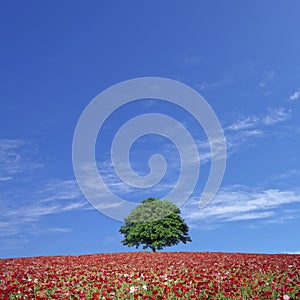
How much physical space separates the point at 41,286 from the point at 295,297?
292 inches

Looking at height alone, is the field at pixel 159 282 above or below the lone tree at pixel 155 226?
below

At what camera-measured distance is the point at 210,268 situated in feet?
48.1

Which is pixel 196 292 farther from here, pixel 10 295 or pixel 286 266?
pixel 286 266

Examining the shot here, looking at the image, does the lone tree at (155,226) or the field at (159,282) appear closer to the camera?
the field at (159,282)

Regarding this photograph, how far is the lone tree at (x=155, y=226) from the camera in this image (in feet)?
100

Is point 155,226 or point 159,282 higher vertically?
point 155,226

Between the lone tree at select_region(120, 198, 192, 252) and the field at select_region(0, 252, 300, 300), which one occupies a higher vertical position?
the lone tree at select_region(120, 198, 192, 252)

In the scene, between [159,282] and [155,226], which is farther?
[155,226]

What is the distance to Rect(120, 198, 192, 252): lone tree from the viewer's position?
30.5m

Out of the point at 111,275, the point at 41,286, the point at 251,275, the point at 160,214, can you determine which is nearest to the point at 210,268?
the point at 251,275

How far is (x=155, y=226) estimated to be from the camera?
30.6 m

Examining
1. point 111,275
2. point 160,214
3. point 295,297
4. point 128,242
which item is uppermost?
point 160,214

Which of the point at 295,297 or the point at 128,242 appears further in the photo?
the point at 128,242

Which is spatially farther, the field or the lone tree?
the lone tree
